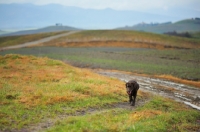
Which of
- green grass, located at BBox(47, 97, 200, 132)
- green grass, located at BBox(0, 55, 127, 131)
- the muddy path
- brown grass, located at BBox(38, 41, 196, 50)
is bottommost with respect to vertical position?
the muddy path

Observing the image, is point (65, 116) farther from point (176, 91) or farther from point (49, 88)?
point (176, 91)

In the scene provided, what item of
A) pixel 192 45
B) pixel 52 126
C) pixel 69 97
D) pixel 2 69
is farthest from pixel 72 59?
pixel 192 45

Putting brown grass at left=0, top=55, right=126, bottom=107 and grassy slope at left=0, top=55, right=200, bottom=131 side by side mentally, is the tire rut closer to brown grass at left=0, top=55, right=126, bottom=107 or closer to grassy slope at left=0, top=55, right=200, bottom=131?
grassy slope at left=0, top=55, right=200, bottom=131

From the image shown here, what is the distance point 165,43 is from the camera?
290 feet

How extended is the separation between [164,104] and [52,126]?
427 inches

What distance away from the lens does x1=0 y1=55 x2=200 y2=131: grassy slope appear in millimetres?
12602

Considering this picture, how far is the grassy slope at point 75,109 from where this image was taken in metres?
12.6

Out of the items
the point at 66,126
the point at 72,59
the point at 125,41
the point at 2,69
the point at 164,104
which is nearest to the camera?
the point at 66,126

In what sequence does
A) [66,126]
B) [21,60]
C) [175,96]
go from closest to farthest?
[66,126], [175,96], [21,60]

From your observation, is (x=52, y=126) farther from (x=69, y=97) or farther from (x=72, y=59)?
(x=72, y=59)

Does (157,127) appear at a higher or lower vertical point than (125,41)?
lower

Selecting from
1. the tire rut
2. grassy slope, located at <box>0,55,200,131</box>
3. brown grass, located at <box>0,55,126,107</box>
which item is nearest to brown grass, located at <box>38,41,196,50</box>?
brown grass, located at <box>0,55,126,107</box>

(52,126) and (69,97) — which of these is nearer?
(52,126)

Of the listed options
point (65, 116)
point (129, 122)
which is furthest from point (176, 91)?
point (65, 116)
